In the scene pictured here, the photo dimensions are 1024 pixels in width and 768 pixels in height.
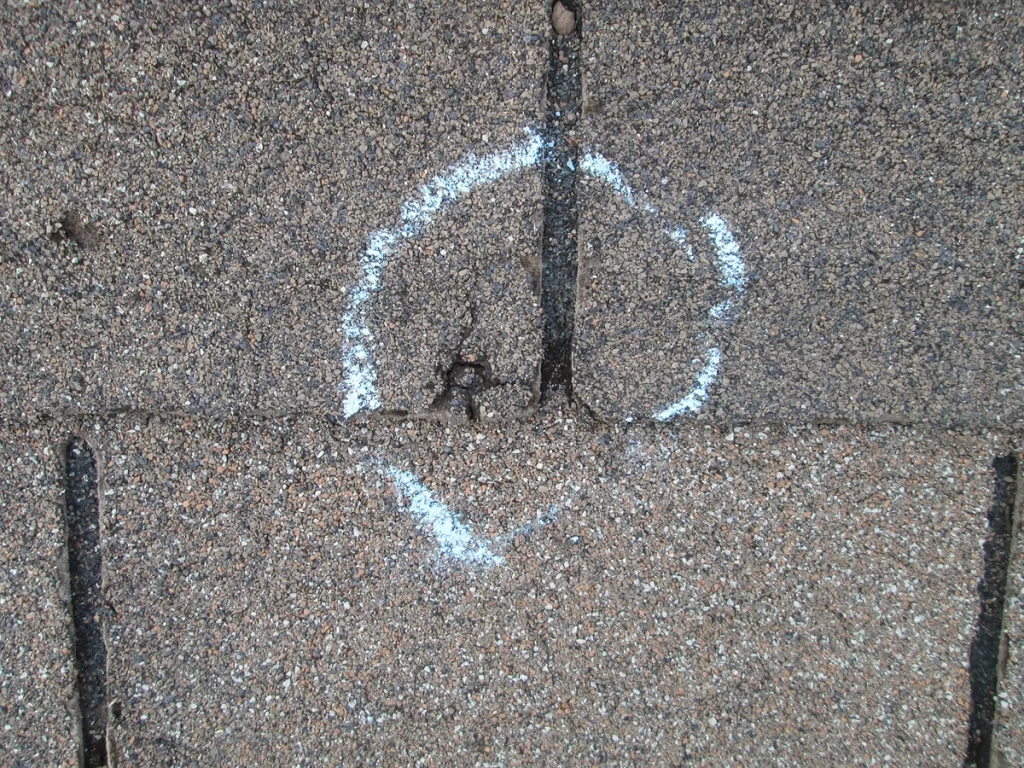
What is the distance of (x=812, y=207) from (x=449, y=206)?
0.83 metres

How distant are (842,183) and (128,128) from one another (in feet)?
5.31

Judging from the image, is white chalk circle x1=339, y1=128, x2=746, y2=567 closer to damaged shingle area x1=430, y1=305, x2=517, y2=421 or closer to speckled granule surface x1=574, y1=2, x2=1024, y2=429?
speckled granule surface x1=574, y1=2, x2=1024, y2=429

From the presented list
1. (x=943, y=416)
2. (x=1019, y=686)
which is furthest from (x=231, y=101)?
(x=1019, y=686)

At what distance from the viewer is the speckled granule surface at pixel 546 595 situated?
1.51 m

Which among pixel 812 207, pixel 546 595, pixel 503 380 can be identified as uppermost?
pixel 812 207

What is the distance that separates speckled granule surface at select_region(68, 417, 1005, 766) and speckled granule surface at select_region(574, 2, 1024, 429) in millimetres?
147

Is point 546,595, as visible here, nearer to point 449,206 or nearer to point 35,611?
point 449,206

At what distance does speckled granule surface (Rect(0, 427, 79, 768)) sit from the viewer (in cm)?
149

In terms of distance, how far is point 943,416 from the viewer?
1456 mm

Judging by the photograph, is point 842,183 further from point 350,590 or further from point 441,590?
point 350,590

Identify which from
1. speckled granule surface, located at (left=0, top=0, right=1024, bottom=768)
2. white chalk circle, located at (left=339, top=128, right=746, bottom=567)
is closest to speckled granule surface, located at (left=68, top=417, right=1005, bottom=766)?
speckled granule surface, located at (left=0, top=0, right=1024, bottom=768)

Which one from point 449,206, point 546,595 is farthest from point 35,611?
point 449,206

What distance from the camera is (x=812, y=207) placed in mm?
1389

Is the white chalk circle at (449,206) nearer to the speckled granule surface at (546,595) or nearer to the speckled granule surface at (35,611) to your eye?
the speckled granule surface at (546,595)
